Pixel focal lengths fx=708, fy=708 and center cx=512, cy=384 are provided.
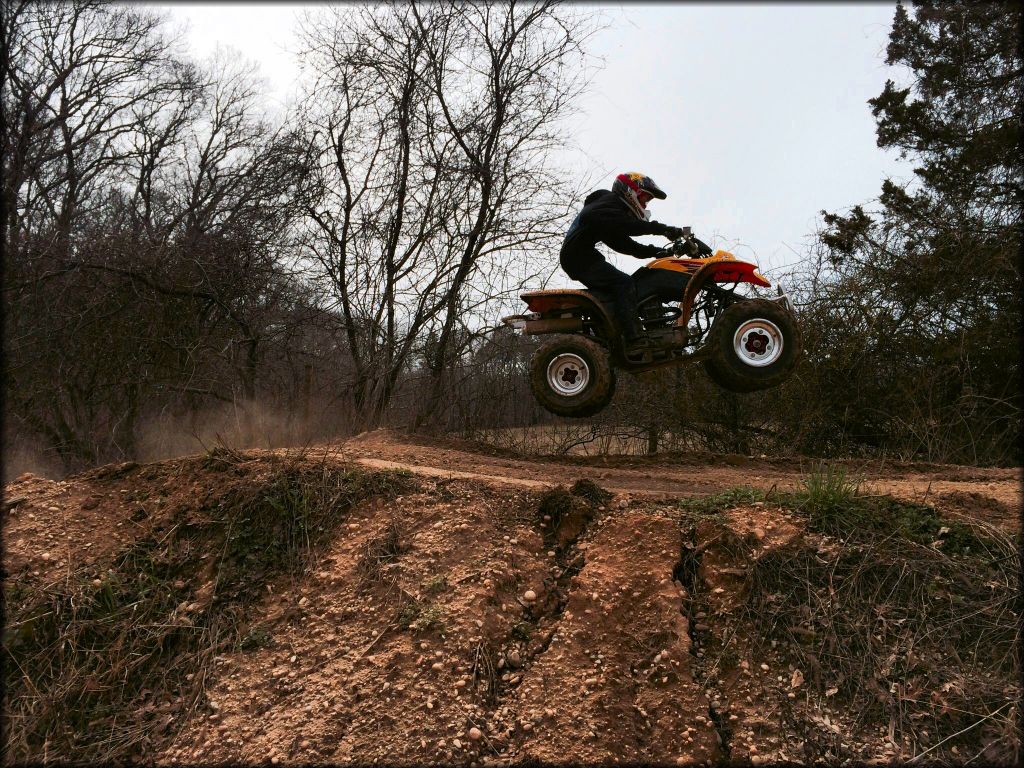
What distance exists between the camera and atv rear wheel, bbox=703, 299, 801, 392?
603 centimetres

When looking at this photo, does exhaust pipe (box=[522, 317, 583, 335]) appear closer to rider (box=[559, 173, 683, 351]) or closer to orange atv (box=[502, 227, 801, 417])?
orange atv (box=[502, 227, 801, 417])

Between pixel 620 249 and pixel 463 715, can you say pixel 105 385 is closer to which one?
pixel 620 249

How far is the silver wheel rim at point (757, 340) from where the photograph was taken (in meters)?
6.03

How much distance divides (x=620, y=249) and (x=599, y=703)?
4.03 metres

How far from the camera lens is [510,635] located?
13.9ft

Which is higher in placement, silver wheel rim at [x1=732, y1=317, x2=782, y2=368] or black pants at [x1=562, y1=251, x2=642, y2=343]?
black pants at [x1=562, y1=251, x2=642, y2=343]

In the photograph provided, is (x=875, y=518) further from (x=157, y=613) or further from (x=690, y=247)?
(x=157, y=613)

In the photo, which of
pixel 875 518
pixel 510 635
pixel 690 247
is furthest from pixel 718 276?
pixel 510 635

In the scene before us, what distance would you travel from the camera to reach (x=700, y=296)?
646 cm

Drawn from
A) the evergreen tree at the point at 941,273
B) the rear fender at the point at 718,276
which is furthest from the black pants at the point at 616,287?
the evergreen tree at the point at 941,273

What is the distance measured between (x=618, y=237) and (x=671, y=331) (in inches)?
38.6

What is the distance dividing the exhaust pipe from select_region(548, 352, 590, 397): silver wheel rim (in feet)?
0.94

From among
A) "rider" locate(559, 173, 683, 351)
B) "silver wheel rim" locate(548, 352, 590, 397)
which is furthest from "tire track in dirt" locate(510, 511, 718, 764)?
"rider" locate(559, 173, 683, 351)

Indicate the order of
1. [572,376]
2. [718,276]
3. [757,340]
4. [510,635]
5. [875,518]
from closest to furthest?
[510,635] → [875,518] → [757,340] → [718,276] → [572,376]
